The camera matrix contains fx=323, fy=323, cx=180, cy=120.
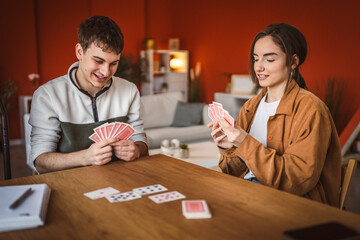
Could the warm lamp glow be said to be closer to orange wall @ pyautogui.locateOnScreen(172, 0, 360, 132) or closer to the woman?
orange wall @ pyautogui.locateOnScreen(172, 0, 360, 132)

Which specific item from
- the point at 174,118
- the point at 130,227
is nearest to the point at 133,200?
the point at 130,227

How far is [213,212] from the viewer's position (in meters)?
1.01

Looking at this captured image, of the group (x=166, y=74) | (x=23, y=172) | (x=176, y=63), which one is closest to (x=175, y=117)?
(x=23, y=172)

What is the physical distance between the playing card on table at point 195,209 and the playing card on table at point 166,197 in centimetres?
9

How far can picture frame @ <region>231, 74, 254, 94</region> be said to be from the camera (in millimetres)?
5910

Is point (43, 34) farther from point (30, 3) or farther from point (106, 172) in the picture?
point (106, 172)

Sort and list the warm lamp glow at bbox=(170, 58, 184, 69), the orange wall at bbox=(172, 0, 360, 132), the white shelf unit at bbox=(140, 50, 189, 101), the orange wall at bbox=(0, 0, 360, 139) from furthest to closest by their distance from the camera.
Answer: the warm lamp glow at bbox=(170, 58, 184, 69) < the white shelf unit at bbox=(140, 50, 189, 101) < the orange wall at bbox=(0, 0, 360, 139) < the orange wall at bbox=(172, 0, 360, 132)

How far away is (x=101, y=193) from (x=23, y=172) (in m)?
3.48

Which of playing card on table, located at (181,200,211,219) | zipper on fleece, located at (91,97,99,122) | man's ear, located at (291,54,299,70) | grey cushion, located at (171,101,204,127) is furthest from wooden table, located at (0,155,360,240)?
grey cushion, located at (171,101,204,127)

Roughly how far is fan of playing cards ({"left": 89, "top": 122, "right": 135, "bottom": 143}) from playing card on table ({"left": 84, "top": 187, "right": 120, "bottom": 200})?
0.39 meters

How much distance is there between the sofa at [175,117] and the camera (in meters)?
4.76

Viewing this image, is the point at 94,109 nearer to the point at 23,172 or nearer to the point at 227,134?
the point at 227,134

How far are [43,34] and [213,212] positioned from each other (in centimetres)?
618

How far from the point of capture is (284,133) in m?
1.52
